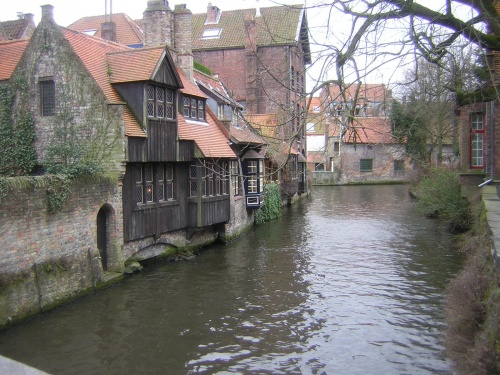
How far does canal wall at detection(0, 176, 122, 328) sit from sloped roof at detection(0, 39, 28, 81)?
536cm

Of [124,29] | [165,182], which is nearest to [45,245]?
[165,182]

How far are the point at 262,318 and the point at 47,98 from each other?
30.7 ft

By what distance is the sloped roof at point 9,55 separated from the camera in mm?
16072

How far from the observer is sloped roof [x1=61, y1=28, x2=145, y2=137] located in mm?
15086

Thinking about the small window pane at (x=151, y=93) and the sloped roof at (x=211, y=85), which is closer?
the small window pane at (x=151, y=93)

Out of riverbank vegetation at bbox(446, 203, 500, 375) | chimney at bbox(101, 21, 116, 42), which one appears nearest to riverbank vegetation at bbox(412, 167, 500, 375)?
riverbank vegetation at bbox(446, 203, 500, 375)

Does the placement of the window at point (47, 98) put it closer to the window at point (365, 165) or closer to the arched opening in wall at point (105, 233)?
the arched opening in wall at point (105, 233)

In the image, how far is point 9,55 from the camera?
16.9 meters

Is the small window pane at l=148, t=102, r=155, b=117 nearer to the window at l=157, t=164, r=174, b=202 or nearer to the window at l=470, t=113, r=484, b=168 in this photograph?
the window at l=157, t=164, r=174, b=202

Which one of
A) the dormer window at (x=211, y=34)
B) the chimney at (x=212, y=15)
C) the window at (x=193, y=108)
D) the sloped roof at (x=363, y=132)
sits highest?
the chimney at (x=212, y=15)

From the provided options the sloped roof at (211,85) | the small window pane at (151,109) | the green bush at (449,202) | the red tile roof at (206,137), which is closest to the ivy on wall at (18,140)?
the small window pane at (151,109)

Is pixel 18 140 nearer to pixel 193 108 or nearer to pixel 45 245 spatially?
pixel 45 245

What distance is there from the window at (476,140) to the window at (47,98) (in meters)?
16.6

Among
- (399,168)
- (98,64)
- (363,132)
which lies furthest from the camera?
(399,168)
